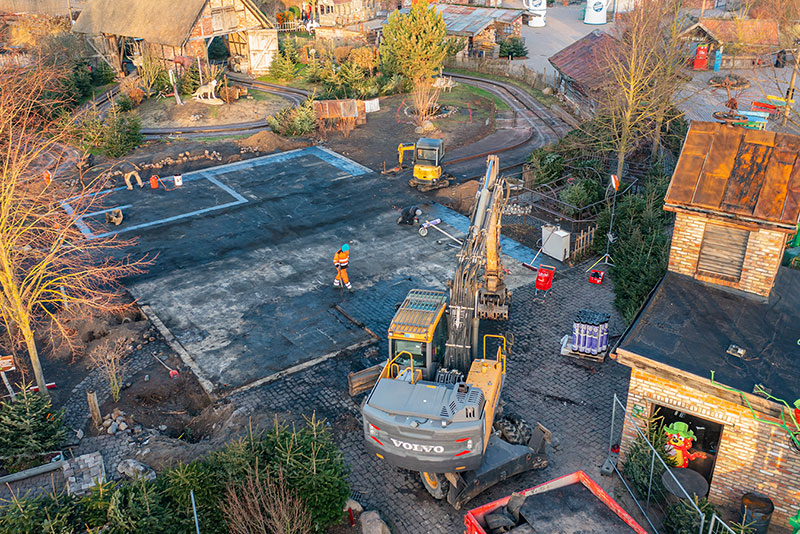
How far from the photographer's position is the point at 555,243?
2647cm

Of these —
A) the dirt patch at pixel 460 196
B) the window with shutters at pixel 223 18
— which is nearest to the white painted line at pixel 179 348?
the dirt patch at pixel 460 196

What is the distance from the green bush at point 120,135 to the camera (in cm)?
3775

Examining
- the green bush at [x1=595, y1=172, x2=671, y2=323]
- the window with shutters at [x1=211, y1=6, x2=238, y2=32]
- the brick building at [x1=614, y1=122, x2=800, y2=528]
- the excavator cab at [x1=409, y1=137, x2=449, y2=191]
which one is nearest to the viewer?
the brick building at [x1=614, y1=122, x2=800, y2=528]

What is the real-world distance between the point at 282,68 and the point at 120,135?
1834 cm

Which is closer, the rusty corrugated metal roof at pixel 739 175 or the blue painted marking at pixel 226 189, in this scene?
the rusty corrugated metal roof at pixel 739 175

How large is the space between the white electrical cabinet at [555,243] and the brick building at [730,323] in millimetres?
9050

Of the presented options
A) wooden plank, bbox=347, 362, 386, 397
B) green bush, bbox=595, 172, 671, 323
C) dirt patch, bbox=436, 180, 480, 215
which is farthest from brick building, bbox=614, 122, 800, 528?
dirt patch, bbox=436, 180, 480, 215

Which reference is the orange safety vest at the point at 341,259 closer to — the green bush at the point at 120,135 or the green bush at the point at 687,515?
the green bush at the point at 687,515

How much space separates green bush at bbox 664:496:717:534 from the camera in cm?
1330

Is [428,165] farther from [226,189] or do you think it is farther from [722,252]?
[722,252]

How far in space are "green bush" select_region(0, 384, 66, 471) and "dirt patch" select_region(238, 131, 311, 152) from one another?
2512 cm

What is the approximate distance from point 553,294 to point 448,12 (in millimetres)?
48122

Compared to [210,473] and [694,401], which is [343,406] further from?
[694,401]

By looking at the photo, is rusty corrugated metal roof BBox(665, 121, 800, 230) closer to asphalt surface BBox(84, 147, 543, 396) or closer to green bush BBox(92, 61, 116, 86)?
asphalt surface BBox(84, 147, 543, 396)
